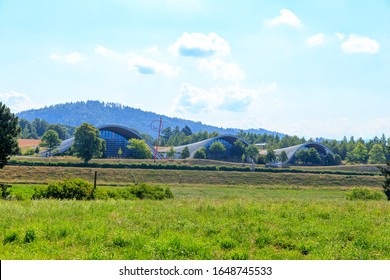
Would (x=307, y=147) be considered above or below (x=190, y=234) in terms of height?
above

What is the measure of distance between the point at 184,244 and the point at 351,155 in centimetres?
17394

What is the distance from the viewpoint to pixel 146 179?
8300cm

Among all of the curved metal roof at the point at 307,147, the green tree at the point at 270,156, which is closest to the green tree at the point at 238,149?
the green tree at the point at 270,156

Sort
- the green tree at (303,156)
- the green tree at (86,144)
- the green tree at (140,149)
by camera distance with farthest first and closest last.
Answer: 1. the green tree at (303,156)
2. the green tree at (140,149)
3. the green tree at (86,144)

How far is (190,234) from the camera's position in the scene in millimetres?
11219

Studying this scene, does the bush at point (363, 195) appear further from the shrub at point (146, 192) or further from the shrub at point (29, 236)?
the shrub at point (29, 236)

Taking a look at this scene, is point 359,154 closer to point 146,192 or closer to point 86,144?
point 86,144

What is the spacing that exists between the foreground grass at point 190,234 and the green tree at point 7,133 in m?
21.5

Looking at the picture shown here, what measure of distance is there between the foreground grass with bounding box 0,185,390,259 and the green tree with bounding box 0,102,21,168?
70.6 ft

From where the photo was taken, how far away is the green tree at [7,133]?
3422 centimetres

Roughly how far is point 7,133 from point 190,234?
92.8ft

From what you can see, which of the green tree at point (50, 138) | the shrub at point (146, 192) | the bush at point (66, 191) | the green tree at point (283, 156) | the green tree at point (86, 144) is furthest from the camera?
the green tree at point (283, 156)

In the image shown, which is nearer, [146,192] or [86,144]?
[146,192]

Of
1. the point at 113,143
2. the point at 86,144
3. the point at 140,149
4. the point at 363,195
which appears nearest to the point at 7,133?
the point at 363,195
